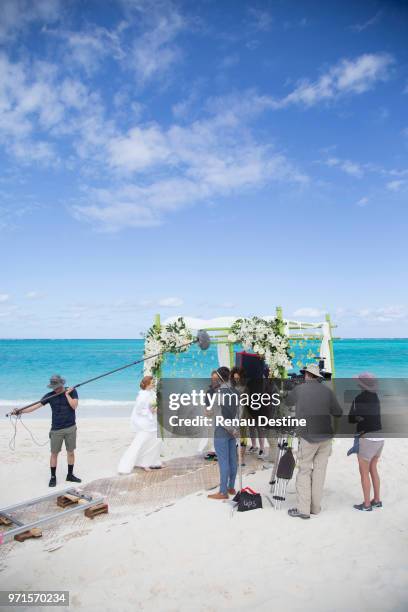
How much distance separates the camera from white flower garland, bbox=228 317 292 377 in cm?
759

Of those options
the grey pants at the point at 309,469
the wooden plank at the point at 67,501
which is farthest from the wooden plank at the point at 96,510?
the grey pants at the point at 309,469

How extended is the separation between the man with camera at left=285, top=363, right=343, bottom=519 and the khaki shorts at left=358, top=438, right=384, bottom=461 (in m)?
0.46

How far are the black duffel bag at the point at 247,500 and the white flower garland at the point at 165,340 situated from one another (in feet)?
9.88

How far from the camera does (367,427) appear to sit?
207 inches

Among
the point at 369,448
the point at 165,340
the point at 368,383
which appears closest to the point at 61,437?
the point at 165,340

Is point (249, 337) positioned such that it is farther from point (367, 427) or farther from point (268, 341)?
point (367, 427)

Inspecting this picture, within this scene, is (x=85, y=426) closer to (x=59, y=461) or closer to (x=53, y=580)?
(x=59, y=461)

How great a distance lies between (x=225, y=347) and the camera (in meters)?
8.87

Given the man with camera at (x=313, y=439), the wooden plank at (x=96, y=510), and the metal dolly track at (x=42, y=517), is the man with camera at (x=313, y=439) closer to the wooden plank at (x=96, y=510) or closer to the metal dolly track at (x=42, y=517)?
the wooden plank at (x=96, y=510)

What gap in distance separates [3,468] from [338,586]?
646 cm

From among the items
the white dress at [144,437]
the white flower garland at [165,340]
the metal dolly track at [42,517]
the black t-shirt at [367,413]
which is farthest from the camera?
the white flower garland at [165,340]

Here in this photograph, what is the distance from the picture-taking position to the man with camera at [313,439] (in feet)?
16.8

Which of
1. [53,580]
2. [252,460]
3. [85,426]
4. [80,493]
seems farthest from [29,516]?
[85,426]

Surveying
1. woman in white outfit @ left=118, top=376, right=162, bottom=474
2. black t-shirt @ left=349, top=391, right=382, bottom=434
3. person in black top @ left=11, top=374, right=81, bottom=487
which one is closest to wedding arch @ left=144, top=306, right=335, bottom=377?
woman in white outfit @ left=118, top=376, right=162, bottom=474
